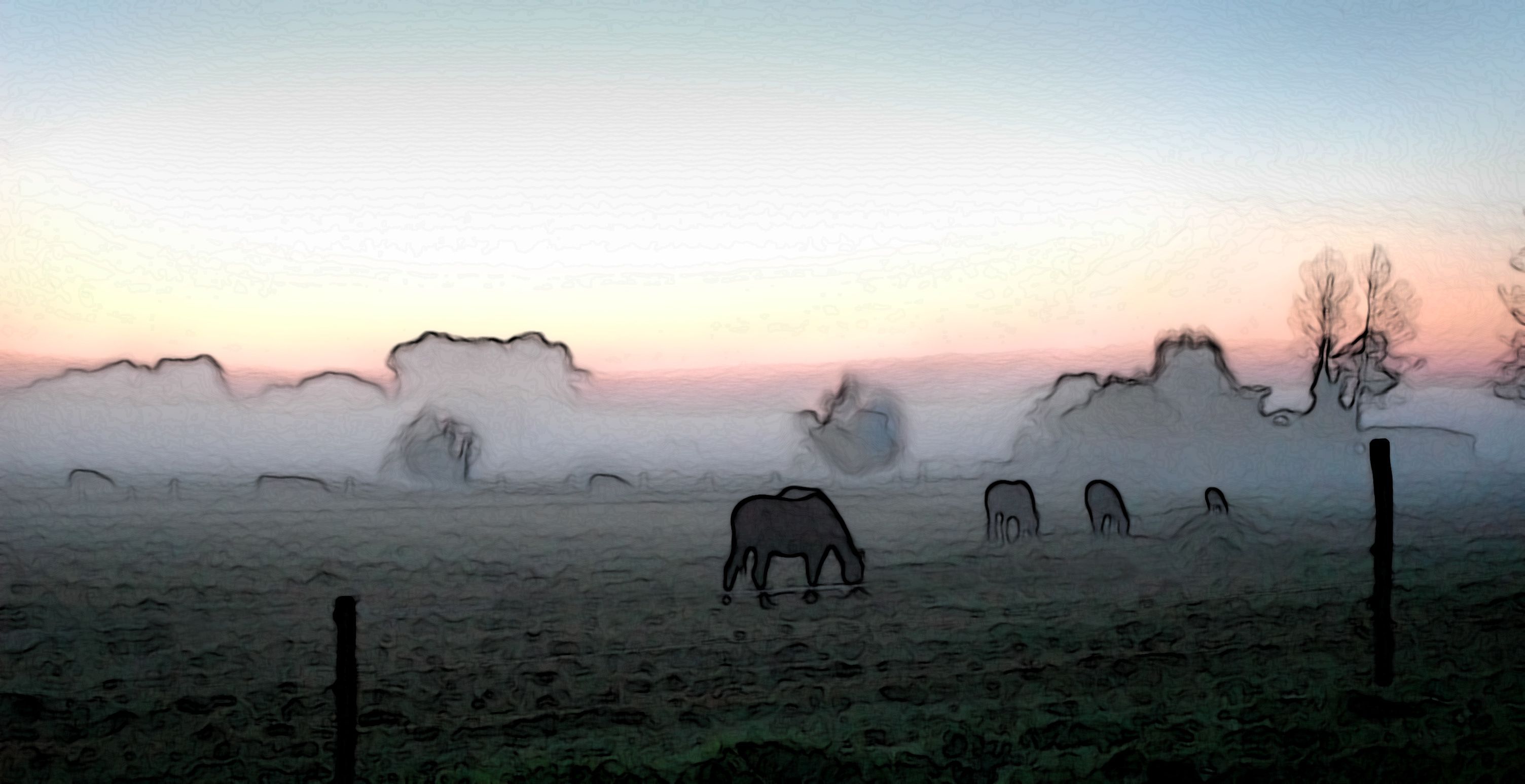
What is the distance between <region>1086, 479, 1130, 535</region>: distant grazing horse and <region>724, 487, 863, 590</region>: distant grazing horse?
3.61ft

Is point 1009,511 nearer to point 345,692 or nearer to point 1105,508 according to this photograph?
point 1105,508

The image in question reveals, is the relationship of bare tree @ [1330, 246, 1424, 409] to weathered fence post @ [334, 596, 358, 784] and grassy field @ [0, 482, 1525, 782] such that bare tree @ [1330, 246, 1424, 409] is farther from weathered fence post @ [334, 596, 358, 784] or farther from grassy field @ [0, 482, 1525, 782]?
weathered fence post @ [334, 596, 358, 784]

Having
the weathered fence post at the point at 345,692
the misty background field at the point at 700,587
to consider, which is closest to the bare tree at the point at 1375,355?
the misty background field at the point at 700,587

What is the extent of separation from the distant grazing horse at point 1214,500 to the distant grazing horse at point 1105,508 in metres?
0.40

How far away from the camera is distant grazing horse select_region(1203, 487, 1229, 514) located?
5707 millimetres

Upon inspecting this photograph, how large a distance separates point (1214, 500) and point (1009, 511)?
0.98m

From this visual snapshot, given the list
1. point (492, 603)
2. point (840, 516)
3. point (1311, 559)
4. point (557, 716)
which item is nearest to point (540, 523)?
point (492, 603)

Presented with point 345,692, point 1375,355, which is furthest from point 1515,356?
point 345,692

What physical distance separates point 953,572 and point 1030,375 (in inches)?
34.6

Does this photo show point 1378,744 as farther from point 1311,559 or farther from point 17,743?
point 17,743

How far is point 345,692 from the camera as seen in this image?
13.8ft

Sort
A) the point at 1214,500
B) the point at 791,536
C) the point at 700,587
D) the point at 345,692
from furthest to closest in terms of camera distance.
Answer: the point at 1214,500 → the point at 791,536 → the point at 700,587 → the point at 345,692

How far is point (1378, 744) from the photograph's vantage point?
17.0ft

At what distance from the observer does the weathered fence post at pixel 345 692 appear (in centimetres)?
417
